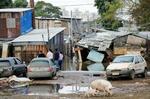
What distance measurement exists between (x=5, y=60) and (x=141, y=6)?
15.4 meters

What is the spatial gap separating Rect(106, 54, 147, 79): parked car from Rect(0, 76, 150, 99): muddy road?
506 millimetres

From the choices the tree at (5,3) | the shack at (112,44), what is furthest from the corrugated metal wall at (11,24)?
the tree at (5,3)

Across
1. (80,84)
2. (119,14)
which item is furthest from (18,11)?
(119,14)

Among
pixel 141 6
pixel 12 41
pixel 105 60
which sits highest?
pixel 141 6

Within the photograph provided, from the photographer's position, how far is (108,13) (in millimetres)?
83812

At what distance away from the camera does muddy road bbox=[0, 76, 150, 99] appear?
72.2 ft

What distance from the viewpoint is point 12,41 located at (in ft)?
176

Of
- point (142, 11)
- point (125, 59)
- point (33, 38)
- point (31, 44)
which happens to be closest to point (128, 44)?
point (33, 38)

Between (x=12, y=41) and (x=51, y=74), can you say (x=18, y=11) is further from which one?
(x=51, y=74)

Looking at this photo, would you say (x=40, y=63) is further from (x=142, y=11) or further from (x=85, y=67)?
(x=85, y=67)

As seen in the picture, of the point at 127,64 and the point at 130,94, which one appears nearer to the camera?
the point at 130,94

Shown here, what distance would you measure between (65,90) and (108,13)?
59253 millimetres

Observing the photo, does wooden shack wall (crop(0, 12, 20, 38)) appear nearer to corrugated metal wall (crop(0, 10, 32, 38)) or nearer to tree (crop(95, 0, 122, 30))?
corrugated metal wall (crop(0, 10, 32, 38))

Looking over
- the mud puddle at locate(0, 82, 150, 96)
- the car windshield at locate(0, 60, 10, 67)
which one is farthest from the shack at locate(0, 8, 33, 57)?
the mud puddle at locate(0, 82, 150, 96)
